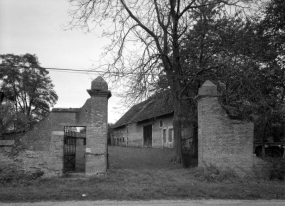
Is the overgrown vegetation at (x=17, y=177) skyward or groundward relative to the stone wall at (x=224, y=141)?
groundward

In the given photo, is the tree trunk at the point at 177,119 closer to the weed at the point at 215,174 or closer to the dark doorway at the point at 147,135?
the weed at the point at 215,174

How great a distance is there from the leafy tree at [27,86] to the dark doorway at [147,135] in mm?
14730

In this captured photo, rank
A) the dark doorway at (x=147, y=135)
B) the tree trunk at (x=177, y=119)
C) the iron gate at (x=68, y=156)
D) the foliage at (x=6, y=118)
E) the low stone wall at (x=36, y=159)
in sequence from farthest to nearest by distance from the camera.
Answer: the dark doorway at (x=147, y=135) → the tree trunk at (x=177, y=119) → the foliage at (x=6, y=118) → the iron gate at (x=68, y=156) → the low stone wall at (x=36, y=159)

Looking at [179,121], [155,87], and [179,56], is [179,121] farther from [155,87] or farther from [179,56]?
[179,56]

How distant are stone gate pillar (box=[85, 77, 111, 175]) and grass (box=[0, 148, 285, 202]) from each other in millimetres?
552

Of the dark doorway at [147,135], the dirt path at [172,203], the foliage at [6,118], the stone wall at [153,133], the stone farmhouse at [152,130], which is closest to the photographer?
the dirt path at [172,203]

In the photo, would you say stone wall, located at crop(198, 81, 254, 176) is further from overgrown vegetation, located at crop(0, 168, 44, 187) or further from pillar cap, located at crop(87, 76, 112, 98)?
overgrown vegetation, located at crop(0, 168, 44, 187)

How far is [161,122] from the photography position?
88.5 ft

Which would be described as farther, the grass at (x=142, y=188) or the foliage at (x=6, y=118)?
the foliage at (x=6, y=118)

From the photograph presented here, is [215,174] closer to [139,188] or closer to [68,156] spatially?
[139,188]

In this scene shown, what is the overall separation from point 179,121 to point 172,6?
6.16 meters

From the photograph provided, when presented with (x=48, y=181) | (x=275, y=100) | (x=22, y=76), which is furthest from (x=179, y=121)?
(x=22, y=76)

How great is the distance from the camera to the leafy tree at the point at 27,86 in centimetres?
3853

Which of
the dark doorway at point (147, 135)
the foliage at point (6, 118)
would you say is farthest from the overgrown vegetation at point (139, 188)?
the dark doorway at point (147, 135)
